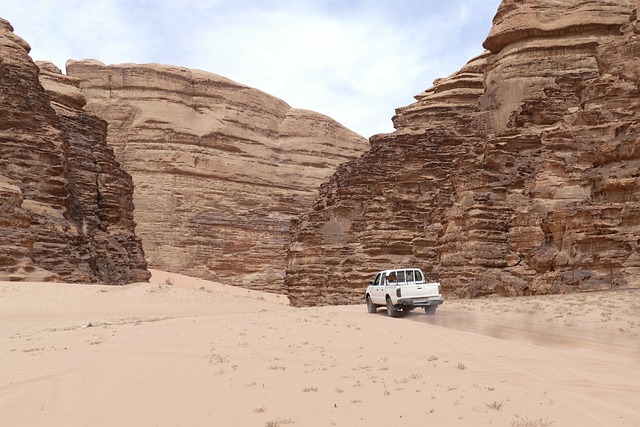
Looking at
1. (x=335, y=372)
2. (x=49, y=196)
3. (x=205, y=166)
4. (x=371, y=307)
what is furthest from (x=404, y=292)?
(x=205, y=166)

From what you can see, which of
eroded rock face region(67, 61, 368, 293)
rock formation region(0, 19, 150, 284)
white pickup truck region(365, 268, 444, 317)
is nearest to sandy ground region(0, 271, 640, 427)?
white pickup truck region(365, 268, 444, 317)

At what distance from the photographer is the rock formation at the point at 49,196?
82.4 ft

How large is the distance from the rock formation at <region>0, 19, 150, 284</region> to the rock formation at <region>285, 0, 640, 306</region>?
11799mm

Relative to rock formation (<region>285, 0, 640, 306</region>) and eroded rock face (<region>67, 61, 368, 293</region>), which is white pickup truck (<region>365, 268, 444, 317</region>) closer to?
rock formation (<region>285, 0, 640, 306</region>)

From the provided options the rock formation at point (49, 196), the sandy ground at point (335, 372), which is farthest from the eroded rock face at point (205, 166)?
the sandy ground at point (335, 372)

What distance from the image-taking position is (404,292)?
15.6 m

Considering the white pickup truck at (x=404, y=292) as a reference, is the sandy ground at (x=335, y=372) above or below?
below

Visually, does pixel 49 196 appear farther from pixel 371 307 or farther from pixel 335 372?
pixel 335 372

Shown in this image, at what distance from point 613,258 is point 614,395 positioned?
14480mm

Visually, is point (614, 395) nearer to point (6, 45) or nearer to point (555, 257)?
point (555, 257)

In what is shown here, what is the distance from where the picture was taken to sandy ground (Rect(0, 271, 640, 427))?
5.62 m

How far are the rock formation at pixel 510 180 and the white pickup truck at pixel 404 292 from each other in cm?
644

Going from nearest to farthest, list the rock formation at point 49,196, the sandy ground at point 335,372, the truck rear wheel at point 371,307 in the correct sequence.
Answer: the sandy ground at point 335,372 < the truck rear wheel at point 371,307 < the rock formation at point 49,196

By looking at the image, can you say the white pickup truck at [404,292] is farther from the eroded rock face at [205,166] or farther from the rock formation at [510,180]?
the eroded rock face at [205,166]
